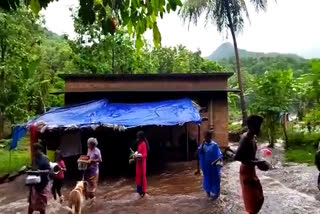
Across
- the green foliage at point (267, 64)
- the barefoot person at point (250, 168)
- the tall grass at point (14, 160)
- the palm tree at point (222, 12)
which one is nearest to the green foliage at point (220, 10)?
the palm tree at point (222, 12)

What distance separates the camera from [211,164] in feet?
34.1

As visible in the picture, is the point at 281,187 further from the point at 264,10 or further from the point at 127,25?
the point at 264,10

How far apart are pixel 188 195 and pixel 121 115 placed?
180 inches

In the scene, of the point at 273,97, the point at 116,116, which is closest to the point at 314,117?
the point at 273,97

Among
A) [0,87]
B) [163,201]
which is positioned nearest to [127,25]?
[163,201]

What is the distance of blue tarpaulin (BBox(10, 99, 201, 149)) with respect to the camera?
14352 mm

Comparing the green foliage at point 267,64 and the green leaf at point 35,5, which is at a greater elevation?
the green foliage at point 267,64

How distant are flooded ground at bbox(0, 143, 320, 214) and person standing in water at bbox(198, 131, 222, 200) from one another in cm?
31

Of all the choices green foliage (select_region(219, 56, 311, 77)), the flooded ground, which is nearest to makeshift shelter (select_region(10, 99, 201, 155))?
the flooded ground

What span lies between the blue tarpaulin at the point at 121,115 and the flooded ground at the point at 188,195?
5.98ft

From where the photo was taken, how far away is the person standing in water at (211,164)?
10.4 m

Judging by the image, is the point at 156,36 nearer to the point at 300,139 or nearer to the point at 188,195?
the point at 188,195

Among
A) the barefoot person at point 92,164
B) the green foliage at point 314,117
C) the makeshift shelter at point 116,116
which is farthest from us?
the green foliage at point 314,117

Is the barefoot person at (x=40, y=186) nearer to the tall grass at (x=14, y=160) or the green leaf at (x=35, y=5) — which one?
the green leaf at (x=35, y=5)
